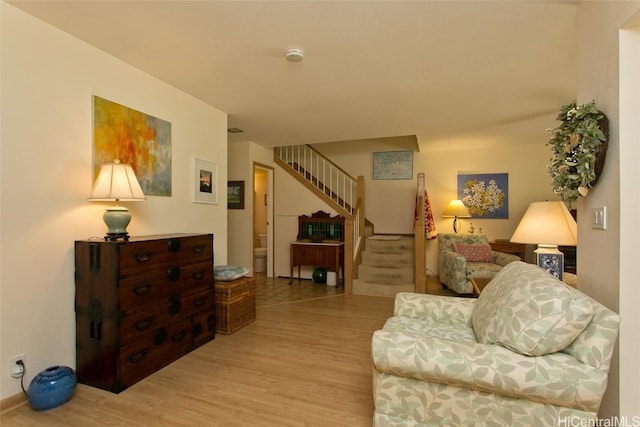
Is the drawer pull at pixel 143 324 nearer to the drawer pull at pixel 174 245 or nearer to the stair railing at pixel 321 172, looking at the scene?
the drawer pull at pixel 174 245

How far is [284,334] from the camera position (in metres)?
2.97

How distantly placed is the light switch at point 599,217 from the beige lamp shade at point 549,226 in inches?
22.9

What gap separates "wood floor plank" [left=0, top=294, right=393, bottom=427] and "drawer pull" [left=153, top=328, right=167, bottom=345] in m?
0.22

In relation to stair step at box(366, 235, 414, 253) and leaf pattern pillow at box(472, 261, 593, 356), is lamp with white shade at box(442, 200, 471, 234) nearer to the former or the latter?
stair step at box(366, 235, 414, 253)

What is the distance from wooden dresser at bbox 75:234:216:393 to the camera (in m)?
1.97

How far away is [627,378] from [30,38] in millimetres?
3706

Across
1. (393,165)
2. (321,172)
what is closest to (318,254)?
(321,172)

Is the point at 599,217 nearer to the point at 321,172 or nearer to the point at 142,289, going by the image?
the point at 142,289

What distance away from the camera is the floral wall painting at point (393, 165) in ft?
19.5

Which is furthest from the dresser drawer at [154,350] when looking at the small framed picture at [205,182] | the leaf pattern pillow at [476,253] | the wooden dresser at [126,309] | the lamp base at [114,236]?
the leaf pattern pillow at [476,253]

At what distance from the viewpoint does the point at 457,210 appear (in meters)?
5.23

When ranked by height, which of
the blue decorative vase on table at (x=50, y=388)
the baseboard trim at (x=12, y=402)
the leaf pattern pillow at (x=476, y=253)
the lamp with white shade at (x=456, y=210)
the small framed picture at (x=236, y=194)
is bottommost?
the baseboard trim at (x=12, y=402)

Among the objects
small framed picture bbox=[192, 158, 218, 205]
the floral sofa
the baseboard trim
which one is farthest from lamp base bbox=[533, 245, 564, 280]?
the baseboard trim

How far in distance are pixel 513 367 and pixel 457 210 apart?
4.36 m
